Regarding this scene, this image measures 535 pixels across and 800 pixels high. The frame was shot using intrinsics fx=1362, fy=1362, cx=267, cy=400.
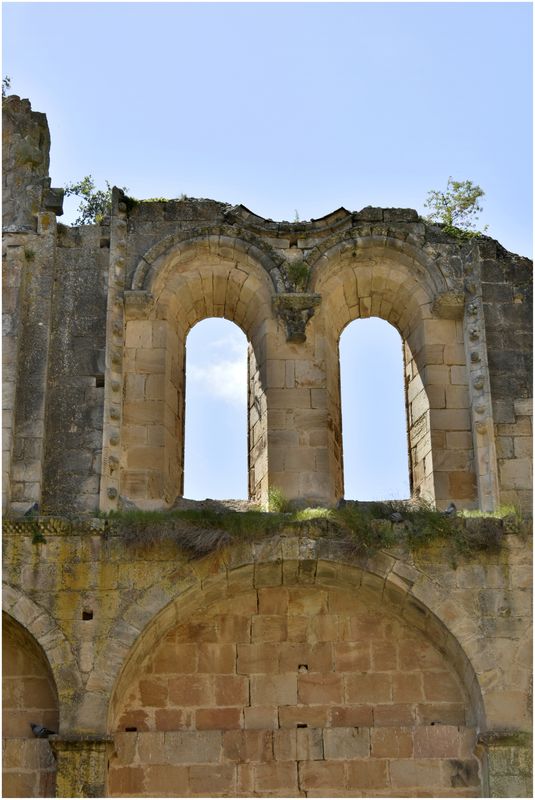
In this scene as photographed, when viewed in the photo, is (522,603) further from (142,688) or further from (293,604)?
(142,688)

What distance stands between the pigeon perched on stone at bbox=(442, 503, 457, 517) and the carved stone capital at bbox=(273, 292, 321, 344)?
2.31 meters

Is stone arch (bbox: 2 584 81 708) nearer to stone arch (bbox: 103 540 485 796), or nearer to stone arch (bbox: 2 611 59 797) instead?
stone arch (bbox: 2 611 59 797)

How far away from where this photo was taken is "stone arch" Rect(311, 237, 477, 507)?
13609 millimetres

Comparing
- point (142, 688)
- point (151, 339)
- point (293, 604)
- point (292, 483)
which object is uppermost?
point (151, 339)

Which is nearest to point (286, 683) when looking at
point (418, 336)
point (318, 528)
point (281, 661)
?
point (281, 661)

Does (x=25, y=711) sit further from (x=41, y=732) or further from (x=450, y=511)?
(x=450, y=511)

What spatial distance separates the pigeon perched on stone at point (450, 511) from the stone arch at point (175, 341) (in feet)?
5.91

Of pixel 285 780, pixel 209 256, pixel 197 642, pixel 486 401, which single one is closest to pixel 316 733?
pixel 285 780

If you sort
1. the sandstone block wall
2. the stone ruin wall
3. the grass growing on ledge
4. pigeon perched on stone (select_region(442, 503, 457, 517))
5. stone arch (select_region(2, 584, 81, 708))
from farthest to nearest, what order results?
pigeon perched on stone (select_region(442, 503, 457, 517)) → the grass growing on ledge → the stone ruin wall → the sandstone block wall → stone arch (select_region(2, 584, 81, 708))

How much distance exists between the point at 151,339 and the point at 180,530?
2.36 m

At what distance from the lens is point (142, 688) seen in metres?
12.9

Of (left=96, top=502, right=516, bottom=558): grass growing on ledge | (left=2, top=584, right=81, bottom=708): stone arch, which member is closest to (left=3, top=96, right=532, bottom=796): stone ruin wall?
(left=2, top=584, right=81, bottom=708): stone arch

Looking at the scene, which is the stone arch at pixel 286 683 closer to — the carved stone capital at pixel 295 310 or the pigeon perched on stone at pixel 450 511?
the pigeon perched on stone at pixel 450 511

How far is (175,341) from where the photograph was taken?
47.2ft
